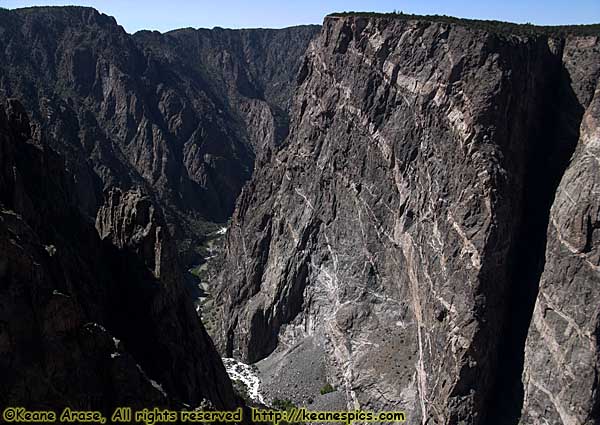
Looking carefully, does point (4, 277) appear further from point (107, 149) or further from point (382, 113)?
point (107, 149)

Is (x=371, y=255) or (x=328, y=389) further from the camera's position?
(x=371, y=255)

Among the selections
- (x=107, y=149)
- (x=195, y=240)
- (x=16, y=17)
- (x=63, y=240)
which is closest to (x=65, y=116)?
(x=107, y=149)

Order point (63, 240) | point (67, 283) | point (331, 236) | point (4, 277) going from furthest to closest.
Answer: point (331, 236)
point (63, 240)
point (67, 283)
point (4, 277)

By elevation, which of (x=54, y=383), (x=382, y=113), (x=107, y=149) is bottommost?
(x=54, y=383)

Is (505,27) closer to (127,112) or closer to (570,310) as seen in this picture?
(570,310)

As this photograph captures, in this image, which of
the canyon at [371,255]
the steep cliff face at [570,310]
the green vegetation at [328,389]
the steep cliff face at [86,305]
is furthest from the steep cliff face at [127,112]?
the steep cliff face at [570,310]

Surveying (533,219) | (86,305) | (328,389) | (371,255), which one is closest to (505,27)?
(533,219)

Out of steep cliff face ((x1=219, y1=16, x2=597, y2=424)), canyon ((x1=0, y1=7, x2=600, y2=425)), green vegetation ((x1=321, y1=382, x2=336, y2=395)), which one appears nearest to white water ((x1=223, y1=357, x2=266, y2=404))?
canyon ((x1=0, y1=7, x2=600, y2=425))

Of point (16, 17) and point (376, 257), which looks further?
point (16, 17)
